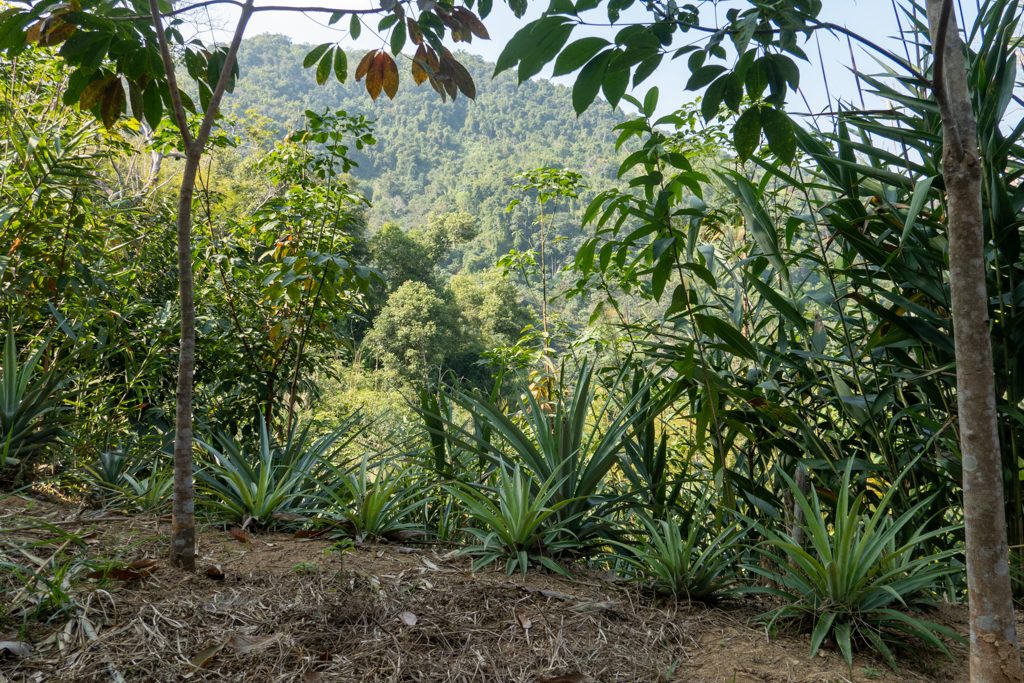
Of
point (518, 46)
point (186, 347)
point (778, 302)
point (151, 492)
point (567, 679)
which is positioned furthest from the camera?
point (151, 492)

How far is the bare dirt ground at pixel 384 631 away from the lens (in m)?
0.93

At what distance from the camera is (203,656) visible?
0.93m

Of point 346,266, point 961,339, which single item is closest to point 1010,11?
point 961,339

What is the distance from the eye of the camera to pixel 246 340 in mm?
2826

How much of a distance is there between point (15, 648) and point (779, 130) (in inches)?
54.4

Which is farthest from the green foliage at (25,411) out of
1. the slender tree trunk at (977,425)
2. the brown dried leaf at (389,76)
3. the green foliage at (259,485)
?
the slender tree trunk at (977,425)

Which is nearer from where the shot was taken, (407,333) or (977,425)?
(977,425)

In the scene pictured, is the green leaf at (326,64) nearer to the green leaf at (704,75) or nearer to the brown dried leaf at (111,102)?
the brown dried leaf at (111,102)

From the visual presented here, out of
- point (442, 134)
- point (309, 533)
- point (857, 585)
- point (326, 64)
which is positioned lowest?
point (309, 533)

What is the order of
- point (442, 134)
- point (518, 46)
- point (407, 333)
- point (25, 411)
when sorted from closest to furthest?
point (518, 46), point (25, 411), point (407, 333), point (442, 134)

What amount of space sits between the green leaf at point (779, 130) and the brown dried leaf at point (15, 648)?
1.35 meters

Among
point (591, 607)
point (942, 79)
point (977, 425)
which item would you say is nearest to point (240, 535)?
point (591, 607)

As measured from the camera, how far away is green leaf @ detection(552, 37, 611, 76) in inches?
30.0

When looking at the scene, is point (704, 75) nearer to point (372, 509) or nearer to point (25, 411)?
point (372, 509)
